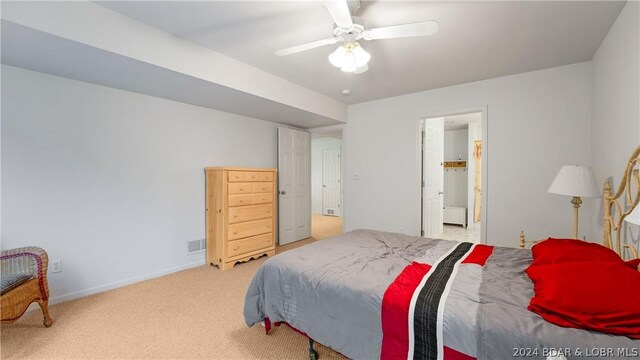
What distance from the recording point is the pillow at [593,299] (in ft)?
3.17

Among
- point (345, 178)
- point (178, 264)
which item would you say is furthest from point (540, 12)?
point (178, 264)

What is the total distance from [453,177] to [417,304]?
6.15m

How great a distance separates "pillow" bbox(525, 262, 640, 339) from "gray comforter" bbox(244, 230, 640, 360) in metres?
0.04

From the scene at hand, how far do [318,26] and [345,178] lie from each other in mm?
2711

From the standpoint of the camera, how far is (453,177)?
6637 millimetres

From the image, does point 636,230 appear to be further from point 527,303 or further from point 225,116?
point 225,116

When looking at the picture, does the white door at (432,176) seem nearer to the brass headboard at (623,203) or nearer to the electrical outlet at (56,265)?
the brass headboard at (623,203)

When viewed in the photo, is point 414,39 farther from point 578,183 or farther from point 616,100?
point 578,183

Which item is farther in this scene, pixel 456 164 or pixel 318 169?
pixel 318 169

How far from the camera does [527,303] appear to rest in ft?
3.93

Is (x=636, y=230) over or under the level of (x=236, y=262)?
over

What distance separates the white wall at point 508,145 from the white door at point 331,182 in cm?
333

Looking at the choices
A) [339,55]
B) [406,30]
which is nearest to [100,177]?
[339,55]

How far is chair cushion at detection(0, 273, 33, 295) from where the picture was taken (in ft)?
5.69
